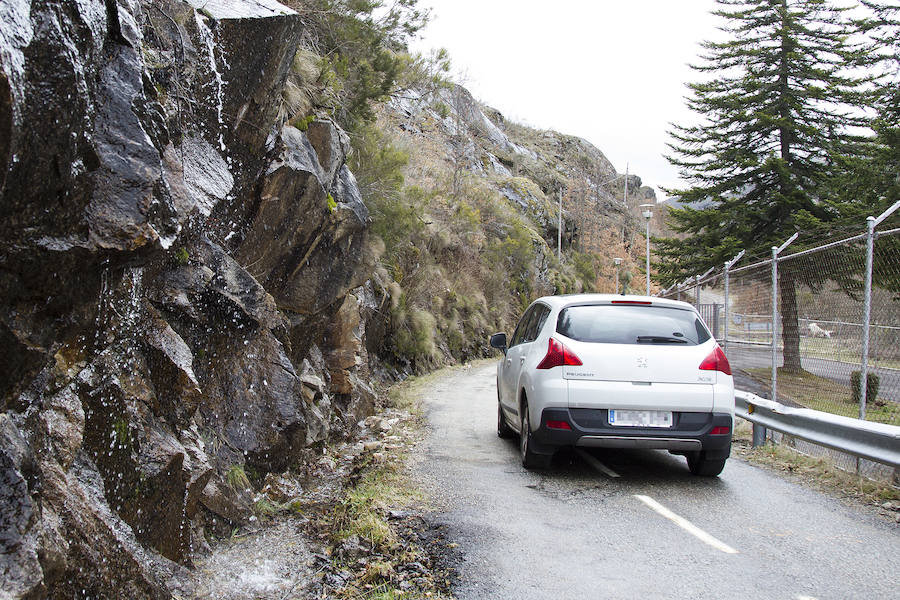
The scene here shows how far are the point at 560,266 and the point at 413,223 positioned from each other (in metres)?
37.1

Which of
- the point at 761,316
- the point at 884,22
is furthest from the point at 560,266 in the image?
the point at 761,316

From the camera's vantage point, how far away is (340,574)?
4551 mm

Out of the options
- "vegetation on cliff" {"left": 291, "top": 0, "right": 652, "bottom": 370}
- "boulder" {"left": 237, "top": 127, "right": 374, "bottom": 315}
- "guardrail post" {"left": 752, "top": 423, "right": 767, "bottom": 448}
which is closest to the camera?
"boulder" {"left": 237, "top": 127, "right": 374, "bottom": 315}

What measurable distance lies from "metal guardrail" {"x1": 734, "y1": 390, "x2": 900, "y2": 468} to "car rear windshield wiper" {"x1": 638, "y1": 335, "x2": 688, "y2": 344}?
1573 mm

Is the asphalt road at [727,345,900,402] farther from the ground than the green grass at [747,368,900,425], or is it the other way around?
the asphalt road at [727,345,900,402]

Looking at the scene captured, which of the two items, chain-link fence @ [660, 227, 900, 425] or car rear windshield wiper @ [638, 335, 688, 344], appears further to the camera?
chain-link fence @ [660, 227, 900, 425]

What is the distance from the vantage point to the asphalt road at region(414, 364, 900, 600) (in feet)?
13.8

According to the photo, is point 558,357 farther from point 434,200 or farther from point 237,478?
point 434,200

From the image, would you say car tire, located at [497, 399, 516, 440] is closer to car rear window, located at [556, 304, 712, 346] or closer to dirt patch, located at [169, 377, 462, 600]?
dirt patch, located at [169, 377, 462, 600]

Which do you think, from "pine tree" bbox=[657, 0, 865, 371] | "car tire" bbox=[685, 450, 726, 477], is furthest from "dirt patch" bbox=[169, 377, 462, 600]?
"pine tree" bbox=[657, 0, 865, 371]

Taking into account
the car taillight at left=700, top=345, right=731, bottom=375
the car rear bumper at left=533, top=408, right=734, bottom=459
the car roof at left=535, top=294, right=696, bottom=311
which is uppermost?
the car roof at left=535, top=294, right=696, bottom=311

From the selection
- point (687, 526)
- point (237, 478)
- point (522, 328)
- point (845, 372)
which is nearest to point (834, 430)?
point (845, 372)

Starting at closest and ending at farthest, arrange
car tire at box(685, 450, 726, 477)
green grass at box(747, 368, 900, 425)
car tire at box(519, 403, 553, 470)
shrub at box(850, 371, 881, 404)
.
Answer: car tire at box(685, 450, 726, 477)
car tire at box(519, 403, 553, 470)
shrub at box(850, 371, 881, 404)
green grass at box(747, 368, 900, 425)

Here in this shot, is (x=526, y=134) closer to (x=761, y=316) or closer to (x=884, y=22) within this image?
(x=884, y=22)
